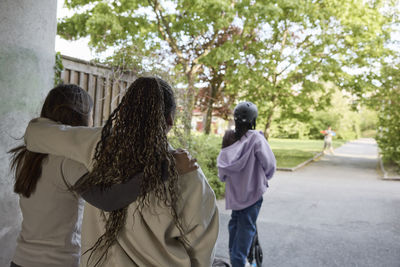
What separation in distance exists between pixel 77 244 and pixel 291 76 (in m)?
14.8

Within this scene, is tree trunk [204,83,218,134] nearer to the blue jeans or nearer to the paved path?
the paved path

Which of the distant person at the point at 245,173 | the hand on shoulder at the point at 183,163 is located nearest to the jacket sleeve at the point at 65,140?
the hand on shoulder at the point at 183,163

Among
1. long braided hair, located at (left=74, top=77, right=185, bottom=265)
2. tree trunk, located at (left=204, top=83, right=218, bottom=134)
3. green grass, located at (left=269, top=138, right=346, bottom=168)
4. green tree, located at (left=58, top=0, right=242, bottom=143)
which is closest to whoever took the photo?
long braided hair, located at (left=74, top=77, right=185, bottom=265)

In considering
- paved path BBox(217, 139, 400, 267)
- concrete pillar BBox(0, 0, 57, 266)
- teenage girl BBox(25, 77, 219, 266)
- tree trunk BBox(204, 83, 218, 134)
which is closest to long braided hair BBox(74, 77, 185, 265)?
teenage girl BBox(25, 77, 219, 266)

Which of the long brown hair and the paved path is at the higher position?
the long brown hair

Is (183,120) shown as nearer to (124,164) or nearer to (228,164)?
(228,164)

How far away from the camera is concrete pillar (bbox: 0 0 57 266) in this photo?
3162 mm

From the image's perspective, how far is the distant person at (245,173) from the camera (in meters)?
3.88

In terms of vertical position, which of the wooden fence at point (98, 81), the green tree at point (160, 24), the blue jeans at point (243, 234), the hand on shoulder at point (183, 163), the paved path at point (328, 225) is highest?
the green tree at point (160, 24)

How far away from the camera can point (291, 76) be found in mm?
15609

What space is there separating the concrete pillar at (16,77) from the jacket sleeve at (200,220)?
219 cm

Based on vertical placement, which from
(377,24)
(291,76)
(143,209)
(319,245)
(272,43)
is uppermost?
(377,24)

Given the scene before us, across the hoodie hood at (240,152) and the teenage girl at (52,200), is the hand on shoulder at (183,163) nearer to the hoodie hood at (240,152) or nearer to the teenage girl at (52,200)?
the teenage girl at (52,200)

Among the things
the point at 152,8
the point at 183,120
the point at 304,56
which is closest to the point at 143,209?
the point at 183,120
